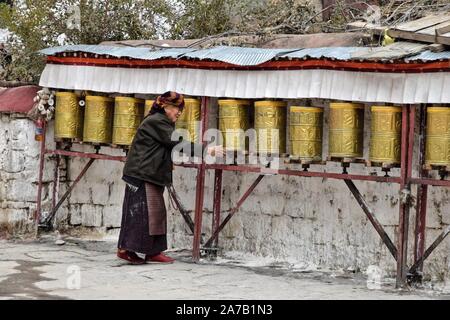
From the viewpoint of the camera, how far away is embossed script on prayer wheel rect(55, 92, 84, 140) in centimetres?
1192

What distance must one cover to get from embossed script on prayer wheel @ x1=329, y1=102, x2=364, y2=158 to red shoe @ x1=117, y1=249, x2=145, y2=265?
228cm

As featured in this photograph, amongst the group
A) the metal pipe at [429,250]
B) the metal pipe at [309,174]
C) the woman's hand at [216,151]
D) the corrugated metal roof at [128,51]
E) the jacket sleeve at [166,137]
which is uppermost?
the corrugated metal roof at [128,51]

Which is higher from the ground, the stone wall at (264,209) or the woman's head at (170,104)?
the woman's head at (170,104)

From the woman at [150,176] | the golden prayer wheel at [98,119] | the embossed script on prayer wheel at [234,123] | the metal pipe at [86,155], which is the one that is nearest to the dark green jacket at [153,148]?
the woman at [150,176]

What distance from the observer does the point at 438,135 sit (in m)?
9.28

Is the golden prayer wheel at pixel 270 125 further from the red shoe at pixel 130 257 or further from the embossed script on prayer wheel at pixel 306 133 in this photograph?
the red shoe at pixel 130 257

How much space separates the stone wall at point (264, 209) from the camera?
1030 cm

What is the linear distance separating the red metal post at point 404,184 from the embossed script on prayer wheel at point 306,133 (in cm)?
98

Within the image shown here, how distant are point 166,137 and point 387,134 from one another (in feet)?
7.25

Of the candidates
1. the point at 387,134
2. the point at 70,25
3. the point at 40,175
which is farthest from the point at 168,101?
the point at 70,25

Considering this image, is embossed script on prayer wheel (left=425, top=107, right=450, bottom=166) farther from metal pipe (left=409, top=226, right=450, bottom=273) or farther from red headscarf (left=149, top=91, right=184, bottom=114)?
red headscarf (left=149, top=91, right=184, bottom=114)
